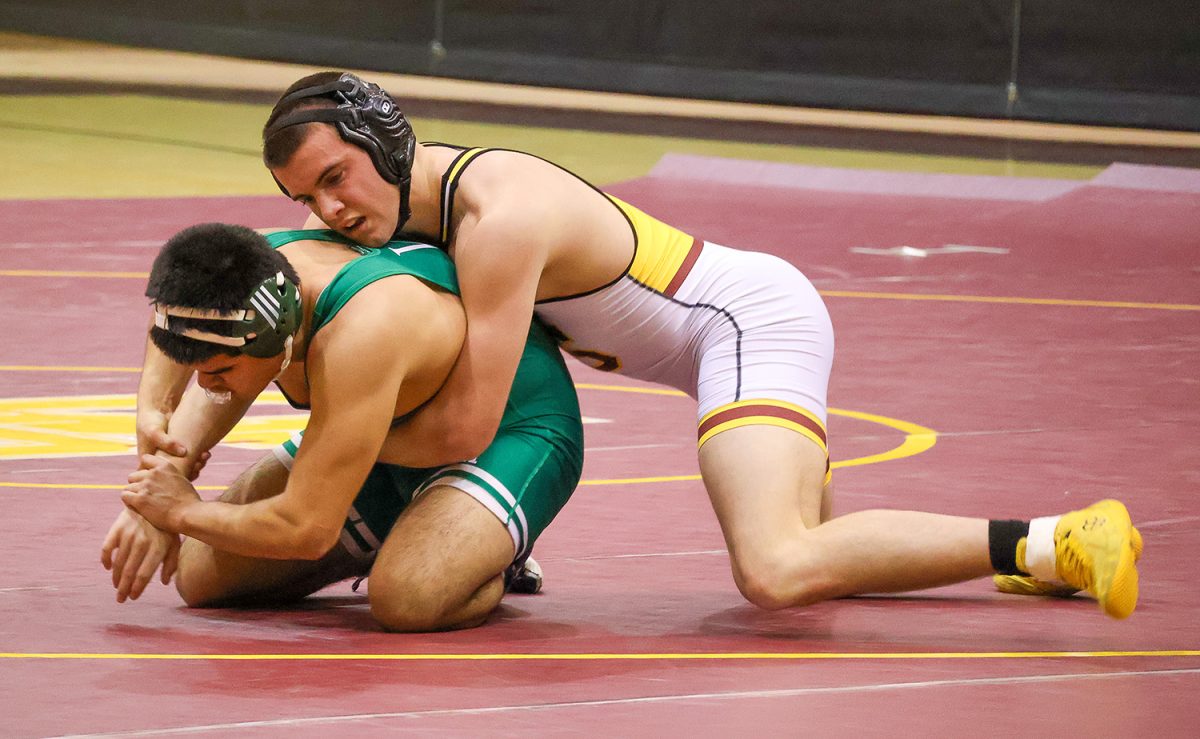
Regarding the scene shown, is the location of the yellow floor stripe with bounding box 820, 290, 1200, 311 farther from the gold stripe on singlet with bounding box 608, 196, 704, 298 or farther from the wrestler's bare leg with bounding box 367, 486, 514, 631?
the wrestler's bare leg with bounding box 367, 486, 514, 631

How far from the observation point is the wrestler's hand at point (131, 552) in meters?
3.99

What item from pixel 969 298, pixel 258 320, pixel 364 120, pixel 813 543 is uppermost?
pixel 364 120

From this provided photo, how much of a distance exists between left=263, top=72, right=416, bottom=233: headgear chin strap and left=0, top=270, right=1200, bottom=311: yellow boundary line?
172 inches

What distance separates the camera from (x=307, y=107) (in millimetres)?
3990

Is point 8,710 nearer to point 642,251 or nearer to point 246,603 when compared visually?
point 246,603

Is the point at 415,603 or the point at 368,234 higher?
the point at 368,234

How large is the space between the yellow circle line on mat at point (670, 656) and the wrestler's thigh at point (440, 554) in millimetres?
184

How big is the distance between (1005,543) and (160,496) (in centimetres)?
154

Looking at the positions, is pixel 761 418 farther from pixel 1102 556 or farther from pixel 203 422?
pixel 203 422

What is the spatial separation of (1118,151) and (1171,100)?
0.43m

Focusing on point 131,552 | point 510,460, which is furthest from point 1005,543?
point 131,552

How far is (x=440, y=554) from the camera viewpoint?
13.2ft

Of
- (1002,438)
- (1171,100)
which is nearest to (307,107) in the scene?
(1002,438)

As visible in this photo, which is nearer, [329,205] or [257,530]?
[257,530]
